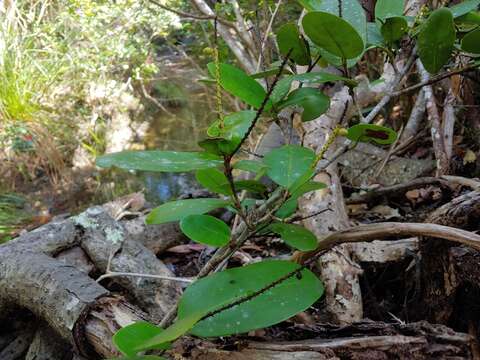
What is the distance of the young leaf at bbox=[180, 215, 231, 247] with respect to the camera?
1.53ft

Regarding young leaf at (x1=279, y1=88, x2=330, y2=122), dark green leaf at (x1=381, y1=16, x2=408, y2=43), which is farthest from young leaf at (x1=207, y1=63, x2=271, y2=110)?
dark green leaf at (x1=381, y1=16, x2=408, y2=43)

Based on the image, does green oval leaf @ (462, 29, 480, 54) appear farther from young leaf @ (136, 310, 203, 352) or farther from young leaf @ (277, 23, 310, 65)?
young leaf @ (136, 310, 203, 352)

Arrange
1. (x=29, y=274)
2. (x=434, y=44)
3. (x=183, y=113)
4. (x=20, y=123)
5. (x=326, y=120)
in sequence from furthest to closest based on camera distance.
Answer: (x=183, y=113)
(x=20, y=123)
(x=326, y=120)
(x=29, y=274)
(x=434, y=44)

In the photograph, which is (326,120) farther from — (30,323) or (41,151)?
(41,151)

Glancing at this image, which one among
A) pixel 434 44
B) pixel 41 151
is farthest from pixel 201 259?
pixel 41 151

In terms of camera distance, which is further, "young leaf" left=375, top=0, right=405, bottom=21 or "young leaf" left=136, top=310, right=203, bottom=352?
"young leaf" left=375, top=0, right=405, bottom=21

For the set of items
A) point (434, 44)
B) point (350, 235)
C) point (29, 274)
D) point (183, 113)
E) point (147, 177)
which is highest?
point (434, 44)

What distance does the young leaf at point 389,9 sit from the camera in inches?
20.7

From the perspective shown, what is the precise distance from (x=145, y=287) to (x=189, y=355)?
390mm

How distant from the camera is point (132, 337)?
40 cm

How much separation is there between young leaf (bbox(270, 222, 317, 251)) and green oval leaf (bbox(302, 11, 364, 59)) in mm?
197

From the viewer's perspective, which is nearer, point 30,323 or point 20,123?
point 30,323

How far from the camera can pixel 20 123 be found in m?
3.43

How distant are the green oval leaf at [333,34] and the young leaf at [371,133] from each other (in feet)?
0.26
